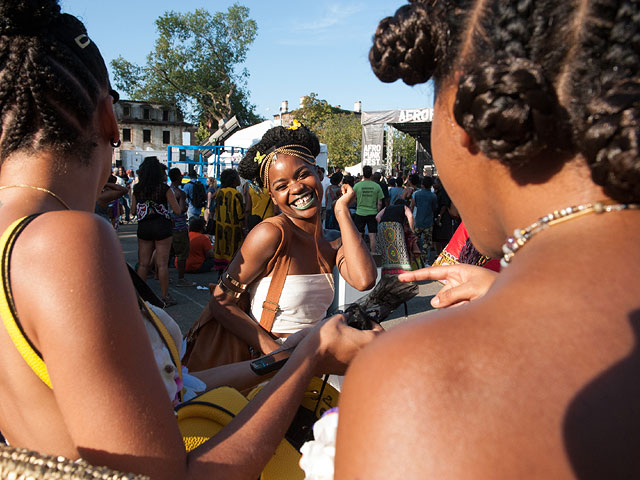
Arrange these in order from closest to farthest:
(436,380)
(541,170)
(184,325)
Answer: (436,380) < (541,170) < (184,325)

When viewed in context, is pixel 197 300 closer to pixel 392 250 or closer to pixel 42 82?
pixel 392 250

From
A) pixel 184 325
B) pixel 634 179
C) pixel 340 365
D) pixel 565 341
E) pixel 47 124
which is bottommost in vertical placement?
pixel 184 325

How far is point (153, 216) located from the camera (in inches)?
277

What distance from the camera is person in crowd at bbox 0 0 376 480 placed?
0.92 meters

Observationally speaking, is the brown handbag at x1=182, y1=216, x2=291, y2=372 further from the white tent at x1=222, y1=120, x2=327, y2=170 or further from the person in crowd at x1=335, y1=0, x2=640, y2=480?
the white tent at x1=222, y1=120, x2=327, y2=170

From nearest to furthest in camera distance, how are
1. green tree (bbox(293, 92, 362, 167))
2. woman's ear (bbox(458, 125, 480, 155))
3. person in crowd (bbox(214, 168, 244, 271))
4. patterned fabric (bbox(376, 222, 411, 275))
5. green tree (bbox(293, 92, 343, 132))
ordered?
woman's ear (bbox(458, 125, 480, 155)) < patterned fabric (bbox(376, 222, 411, 275)) < person in crowd (bbox(214, 168, 244, 271)) < green tree (bbox(293, 92, 343, 132)) < green tree (bbox(293, 92, 362, 167))

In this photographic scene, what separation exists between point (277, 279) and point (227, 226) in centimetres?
544

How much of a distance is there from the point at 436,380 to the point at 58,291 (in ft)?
2.29

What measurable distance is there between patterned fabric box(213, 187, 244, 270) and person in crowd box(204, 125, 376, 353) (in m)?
4.81

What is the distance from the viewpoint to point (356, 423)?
698 millimetres

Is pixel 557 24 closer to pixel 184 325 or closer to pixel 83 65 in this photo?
A: pixel 83 65

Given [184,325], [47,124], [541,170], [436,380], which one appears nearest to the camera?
[436,380]

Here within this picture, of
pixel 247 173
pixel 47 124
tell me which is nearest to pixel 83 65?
pixel 47 124

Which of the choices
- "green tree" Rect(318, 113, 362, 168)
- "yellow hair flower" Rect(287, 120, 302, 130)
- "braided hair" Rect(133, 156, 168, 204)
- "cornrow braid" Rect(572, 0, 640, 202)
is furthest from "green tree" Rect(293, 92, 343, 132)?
"cornrow braid" Rect(572, 0, 640, 202)
